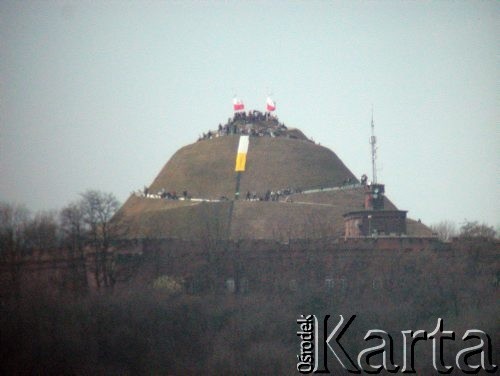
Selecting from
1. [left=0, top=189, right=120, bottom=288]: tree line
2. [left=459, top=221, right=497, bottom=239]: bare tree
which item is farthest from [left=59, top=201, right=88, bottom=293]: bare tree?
[left=459, top=221, right=497, bottom=239]: bare tree

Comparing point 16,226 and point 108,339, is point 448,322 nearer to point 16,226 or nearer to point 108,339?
point 108,339

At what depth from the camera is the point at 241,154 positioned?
6675cm

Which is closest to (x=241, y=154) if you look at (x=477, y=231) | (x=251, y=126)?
(x=251, y=126)

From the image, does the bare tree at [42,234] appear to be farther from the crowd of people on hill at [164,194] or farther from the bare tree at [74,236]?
the crowd of people on hill at [164,194]

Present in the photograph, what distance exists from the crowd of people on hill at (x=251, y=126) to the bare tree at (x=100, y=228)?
29039mm

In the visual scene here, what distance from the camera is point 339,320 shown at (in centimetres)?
3228

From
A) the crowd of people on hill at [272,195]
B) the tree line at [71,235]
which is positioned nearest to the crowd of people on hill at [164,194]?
the crowd of people on hill at [272,195]

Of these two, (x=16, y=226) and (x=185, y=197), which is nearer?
(x=16, y=226)

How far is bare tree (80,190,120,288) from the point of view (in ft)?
121

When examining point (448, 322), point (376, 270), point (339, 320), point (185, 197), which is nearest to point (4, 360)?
point (339, 320)

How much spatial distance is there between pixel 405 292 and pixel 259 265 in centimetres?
766

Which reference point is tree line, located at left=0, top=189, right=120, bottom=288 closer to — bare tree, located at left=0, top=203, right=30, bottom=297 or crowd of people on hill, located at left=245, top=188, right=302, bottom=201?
bare tree, located at left=0, top=203, right=30, bottom=297

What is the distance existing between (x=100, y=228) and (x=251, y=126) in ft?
103

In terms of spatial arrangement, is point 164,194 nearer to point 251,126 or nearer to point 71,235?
point 251,126
